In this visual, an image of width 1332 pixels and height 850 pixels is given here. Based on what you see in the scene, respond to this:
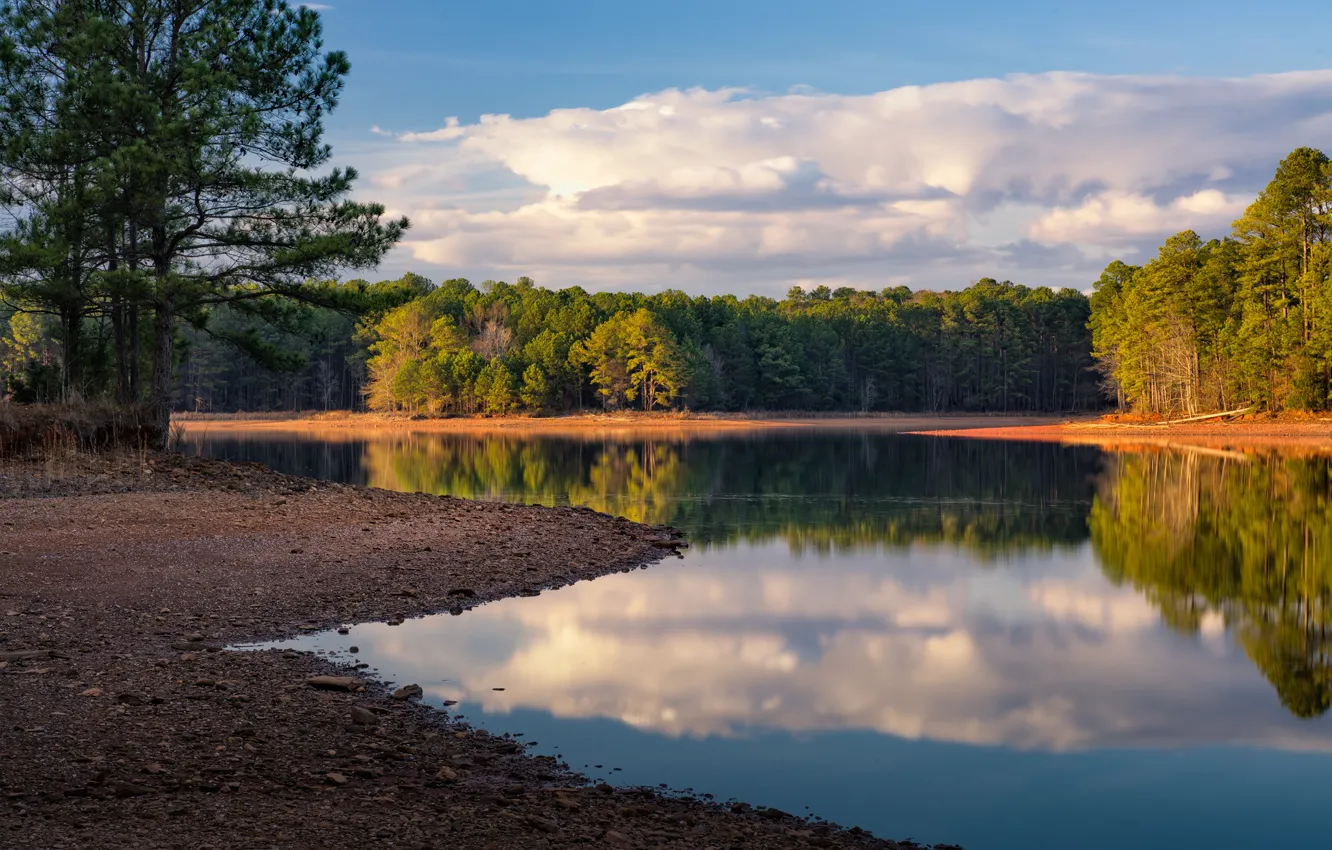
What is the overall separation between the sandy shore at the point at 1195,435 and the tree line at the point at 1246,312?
1.88m

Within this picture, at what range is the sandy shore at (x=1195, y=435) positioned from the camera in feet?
173

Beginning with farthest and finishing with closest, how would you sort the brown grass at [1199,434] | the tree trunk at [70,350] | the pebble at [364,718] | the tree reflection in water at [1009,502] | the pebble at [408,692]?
the brown grass at [1199,434] < the tree trunk at [70,350] < the tree reflection in water at [1009,502] < the pebble at [408,692] < the pebble at [364,718]

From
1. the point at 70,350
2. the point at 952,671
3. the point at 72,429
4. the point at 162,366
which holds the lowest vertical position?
the point at 952,671

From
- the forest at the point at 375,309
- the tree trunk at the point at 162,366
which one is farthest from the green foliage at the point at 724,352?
the tree trunk at the point at 162,366

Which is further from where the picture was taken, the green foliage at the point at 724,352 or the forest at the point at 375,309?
the green foliage at the point at 724,352

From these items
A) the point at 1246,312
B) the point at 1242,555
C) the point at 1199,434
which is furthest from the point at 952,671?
the point at 1246,312

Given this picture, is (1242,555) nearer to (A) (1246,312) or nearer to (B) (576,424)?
(A) (1246,312)

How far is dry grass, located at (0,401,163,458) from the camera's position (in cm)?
2214

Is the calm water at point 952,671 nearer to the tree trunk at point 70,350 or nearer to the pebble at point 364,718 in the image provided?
the pebble at point 364,718

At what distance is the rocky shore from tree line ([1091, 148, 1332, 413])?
173ft

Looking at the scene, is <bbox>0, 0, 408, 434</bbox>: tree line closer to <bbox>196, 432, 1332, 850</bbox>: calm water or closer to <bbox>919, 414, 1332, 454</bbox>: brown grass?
<bbox>196, 432, 1332, 850</bbox>: calm water

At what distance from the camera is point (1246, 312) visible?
63.6m

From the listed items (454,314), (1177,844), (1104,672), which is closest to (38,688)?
(1177,844)

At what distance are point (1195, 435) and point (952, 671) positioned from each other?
58.0 metres
